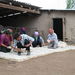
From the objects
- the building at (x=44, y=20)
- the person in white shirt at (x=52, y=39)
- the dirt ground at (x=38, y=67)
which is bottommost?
the dirt ground at (x=38, y=67)

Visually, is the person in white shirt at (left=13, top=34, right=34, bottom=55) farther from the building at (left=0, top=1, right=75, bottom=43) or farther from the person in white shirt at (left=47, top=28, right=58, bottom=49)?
the building at (left=0, top=1, right=75, bottom=43)

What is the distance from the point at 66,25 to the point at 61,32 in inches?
86.4

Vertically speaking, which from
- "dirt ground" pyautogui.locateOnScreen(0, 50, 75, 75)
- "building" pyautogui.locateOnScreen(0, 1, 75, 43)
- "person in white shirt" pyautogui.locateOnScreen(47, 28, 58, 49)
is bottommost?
"dirt ground" pyautogui.locateOnScreen(0, 50, 75, 75)

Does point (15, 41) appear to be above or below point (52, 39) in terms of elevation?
above

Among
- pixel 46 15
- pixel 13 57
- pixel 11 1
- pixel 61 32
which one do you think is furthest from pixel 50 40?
pixel 61 32

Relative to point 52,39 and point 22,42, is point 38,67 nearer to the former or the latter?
point 22,42

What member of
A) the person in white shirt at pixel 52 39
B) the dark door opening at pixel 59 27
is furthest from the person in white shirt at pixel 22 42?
the dark door opening at pixel 59 27

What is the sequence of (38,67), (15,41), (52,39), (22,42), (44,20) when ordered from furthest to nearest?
(44,20) → (52,39) → (15,41) → (22,42) → (38,67)

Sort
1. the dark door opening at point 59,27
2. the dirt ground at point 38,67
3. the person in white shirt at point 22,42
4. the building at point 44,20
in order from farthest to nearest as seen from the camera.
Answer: the dark door opening at point 59,27, the building at point 44,20, the person in white shirt at point 22,42, the dirt ground at point 38,67

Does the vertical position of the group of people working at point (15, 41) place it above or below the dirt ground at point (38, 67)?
above

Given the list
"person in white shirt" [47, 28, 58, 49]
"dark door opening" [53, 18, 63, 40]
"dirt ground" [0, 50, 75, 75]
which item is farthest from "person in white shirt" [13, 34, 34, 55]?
"dark door opening" [53, 18, 63, 40]

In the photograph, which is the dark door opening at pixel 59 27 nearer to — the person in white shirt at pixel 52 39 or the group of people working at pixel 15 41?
the person in white shirt at pixel 52 39

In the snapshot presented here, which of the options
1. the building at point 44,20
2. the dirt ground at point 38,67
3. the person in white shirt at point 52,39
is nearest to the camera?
the dirt ground at point 38,67

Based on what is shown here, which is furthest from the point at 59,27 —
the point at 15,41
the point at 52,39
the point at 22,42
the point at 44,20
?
the point at 22,42
